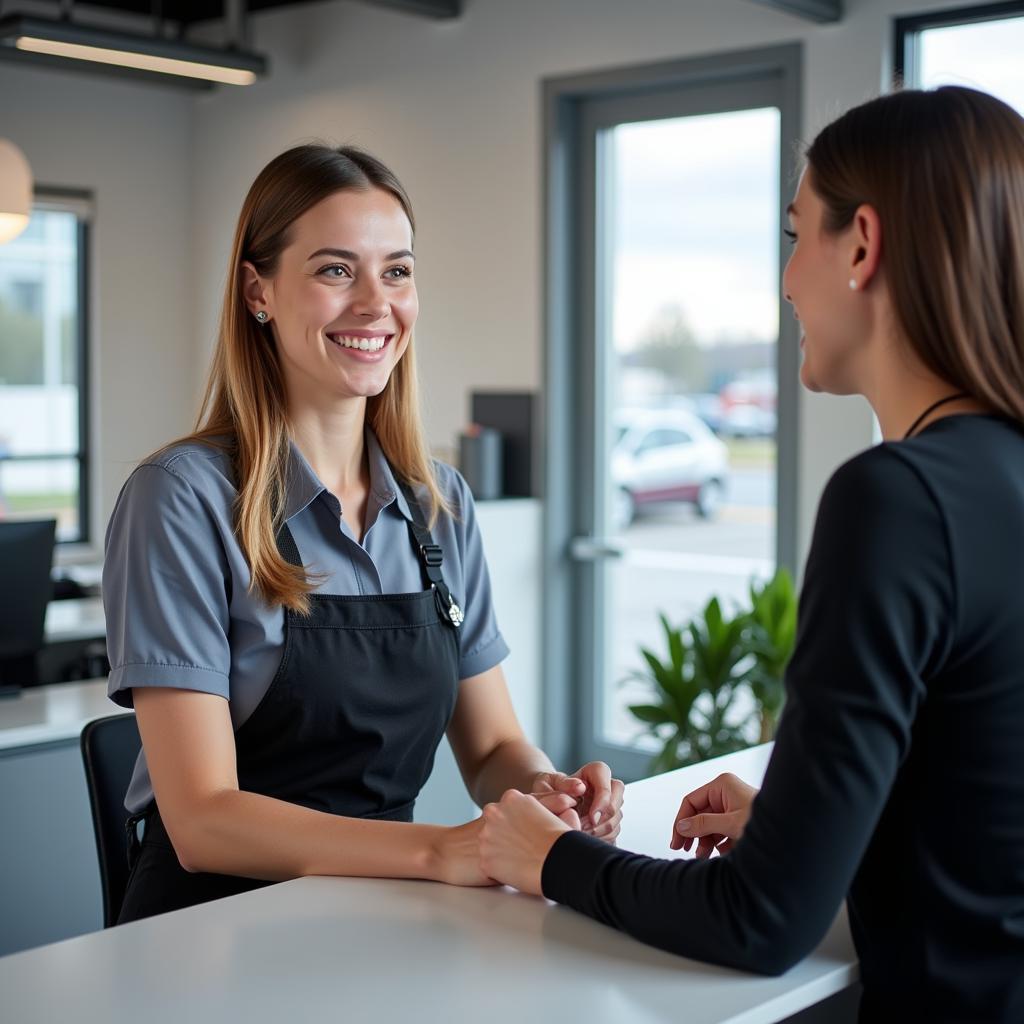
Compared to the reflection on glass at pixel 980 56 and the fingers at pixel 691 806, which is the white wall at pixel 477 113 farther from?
the fingers at pixel 691 806

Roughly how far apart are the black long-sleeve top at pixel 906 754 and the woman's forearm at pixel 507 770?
708 millimetres

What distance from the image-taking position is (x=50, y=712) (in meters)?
3.09

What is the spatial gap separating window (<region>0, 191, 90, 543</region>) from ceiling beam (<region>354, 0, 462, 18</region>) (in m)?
2.00

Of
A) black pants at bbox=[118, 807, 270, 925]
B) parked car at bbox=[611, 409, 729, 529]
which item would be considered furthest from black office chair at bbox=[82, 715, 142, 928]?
parked car at bbox=[611, 409, 729, 529]

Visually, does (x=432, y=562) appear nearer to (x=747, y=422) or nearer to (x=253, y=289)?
(x=253, y=289)

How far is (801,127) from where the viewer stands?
4.43m

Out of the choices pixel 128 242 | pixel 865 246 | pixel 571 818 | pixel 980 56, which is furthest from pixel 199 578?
pixel 128 242

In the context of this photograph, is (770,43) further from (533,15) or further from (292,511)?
(292,511)

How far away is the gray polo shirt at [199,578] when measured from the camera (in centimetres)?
172

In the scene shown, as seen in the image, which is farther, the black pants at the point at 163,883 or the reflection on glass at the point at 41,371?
the reflection on glass at the point at 41,371

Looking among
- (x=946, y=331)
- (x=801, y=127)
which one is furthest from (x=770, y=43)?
(x=946, y=331)

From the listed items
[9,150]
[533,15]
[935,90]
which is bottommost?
[935,90]

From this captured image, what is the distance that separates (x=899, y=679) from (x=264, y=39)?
5.79 meters

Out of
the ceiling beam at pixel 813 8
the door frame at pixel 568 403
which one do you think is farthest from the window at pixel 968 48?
the door frame at pixel 568 403
